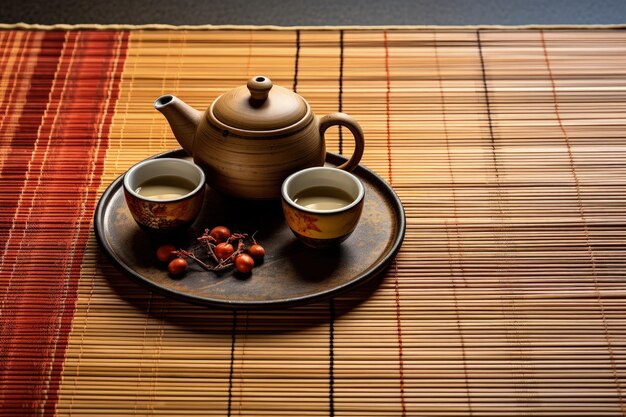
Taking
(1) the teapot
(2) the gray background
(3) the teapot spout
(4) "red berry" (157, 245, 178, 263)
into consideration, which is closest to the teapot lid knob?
(1) the teapot

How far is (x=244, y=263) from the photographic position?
2.86ft

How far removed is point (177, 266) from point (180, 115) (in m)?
0.22

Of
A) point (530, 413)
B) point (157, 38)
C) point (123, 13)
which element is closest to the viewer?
point (530, 413)

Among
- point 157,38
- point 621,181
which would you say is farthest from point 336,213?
point 157,38

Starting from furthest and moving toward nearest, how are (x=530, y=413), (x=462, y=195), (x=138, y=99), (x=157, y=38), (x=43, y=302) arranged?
(x=157, y=38) < (x=138, y=99) < (x=462, y=195) < (x=43, y=302) < (x=530, y=413)

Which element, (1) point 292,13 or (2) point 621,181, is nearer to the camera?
(2) point 621,181

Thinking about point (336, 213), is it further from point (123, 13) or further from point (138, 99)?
point (123, 13)

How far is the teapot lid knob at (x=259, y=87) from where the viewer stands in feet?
2.95

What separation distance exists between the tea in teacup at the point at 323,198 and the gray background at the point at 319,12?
0.94 metres

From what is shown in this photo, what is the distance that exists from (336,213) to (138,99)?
22.6 inches

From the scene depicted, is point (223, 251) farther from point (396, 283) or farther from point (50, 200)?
point (50, 200)

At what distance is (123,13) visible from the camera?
5.86 ft

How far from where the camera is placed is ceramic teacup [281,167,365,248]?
869mm

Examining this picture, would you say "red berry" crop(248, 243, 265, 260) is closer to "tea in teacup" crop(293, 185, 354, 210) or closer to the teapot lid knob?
"tea in teacup" crop(293, 185, 354, 210)
